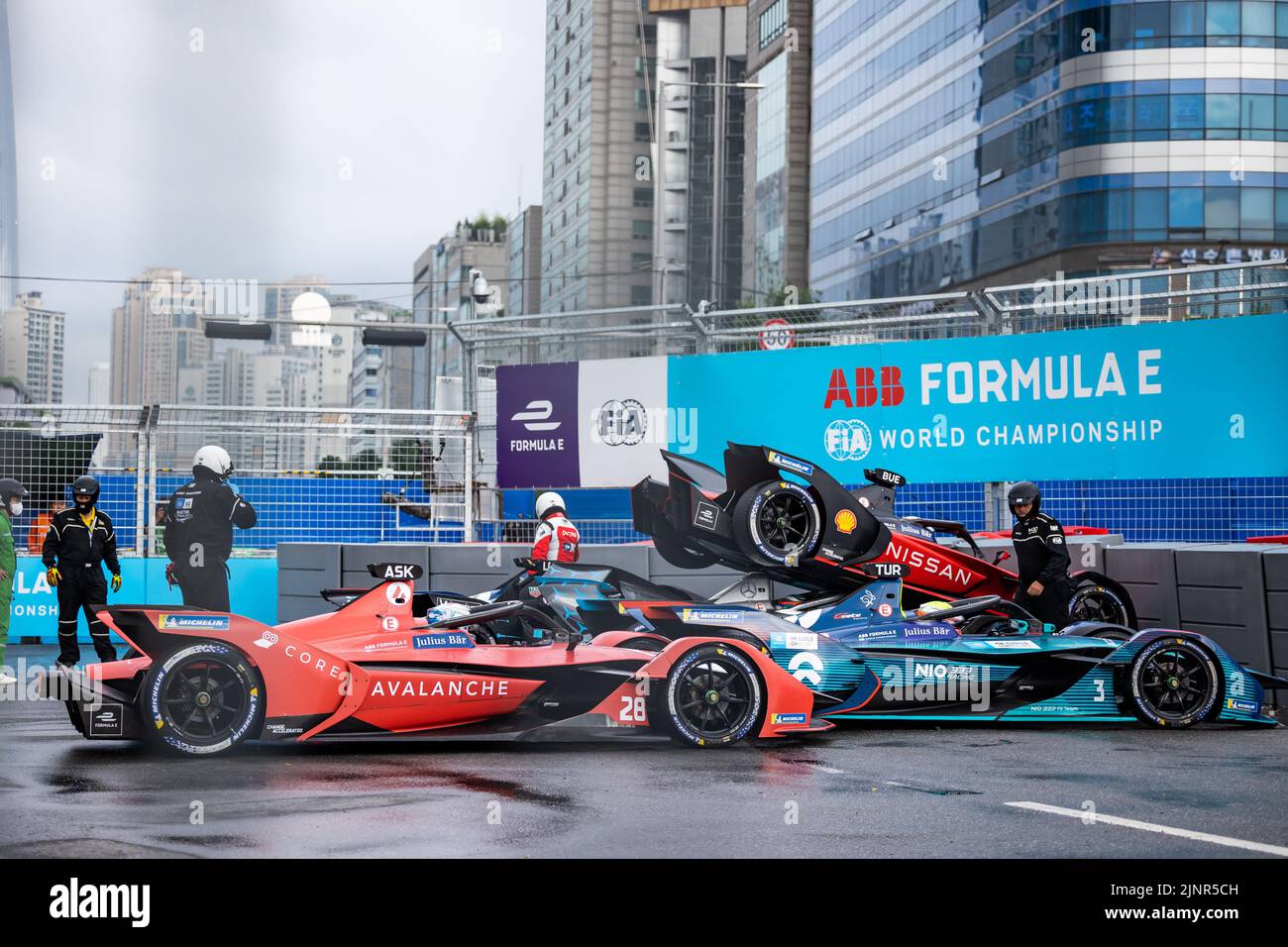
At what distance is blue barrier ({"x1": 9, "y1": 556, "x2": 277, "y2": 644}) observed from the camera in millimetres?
16969

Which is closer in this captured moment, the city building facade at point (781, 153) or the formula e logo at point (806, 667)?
the formula e logo at point (806, 667)

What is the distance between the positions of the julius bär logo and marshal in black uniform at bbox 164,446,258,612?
586 centimetres

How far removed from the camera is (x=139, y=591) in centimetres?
1694

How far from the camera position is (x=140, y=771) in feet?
24.8

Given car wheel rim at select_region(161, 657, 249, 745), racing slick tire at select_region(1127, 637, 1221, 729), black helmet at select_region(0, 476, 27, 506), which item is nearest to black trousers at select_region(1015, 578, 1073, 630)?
racing slick tire at select_region(1127, 637, 1221, 729)

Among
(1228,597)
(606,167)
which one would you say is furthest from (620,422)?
→ (606,167)

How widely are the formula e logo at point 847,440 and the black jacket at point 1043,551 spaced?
12.9ft

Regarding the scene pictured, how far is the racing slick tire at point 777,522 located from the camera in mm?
10773

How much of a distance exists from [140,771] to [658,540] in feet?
15.3

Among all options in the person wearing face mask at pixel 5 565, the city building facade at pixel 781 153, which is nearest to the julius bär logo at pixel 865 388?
the person wearing face mask at pixel 5 565

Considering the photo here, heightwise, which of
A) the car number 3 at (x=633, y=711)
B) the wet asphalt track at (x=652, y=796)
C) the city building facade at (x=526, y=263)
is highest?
the city building facade at (x=526, y=263)

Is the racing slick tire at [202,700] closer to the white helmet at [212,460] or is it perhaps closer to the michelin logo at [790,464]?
the michelin logo at [790,464]

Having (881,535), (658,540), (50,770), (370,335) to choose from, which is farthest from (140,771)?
(370,335)
